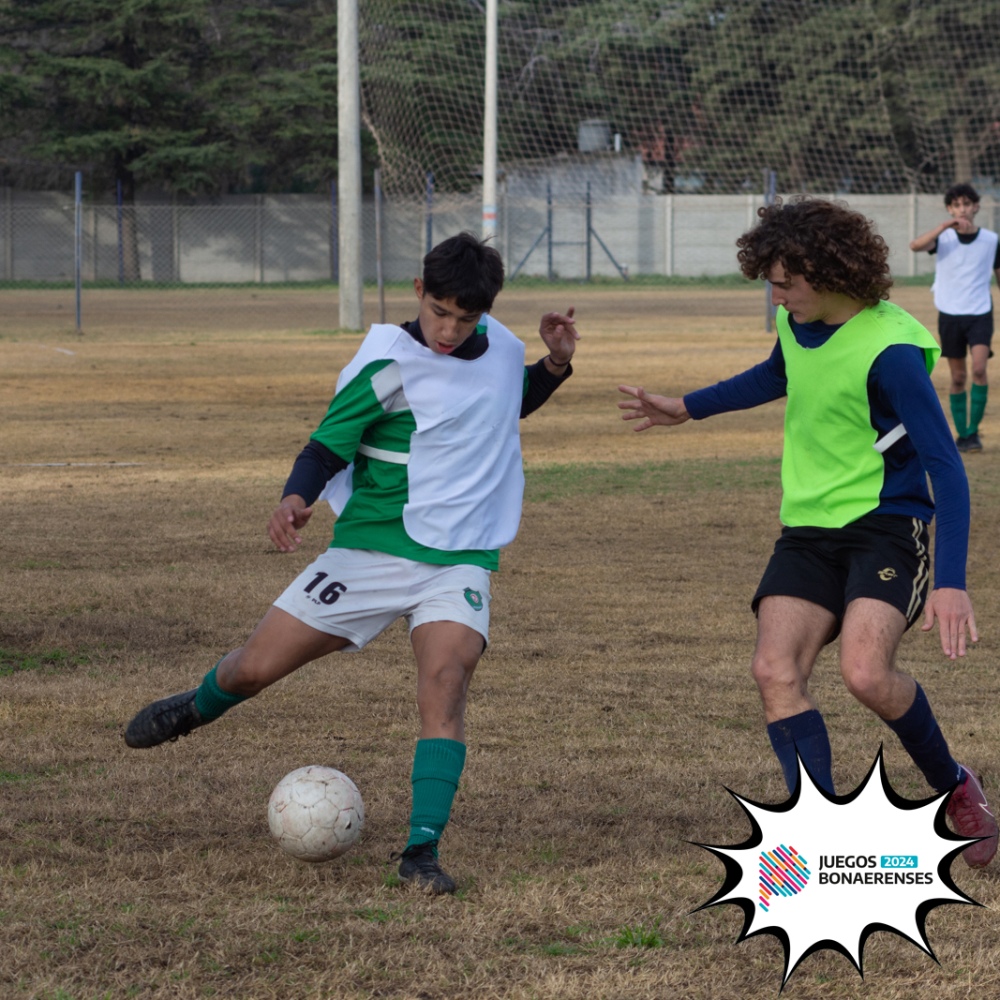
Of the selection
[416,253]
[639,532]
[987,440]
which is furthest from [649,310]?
[639,532]

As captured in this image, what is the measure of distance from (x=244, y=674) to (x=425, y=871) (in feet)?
2.34

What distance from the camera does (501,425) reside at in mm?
4086

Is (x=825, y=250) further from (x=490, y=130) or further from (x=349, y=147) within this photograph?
(x=490, y=130)

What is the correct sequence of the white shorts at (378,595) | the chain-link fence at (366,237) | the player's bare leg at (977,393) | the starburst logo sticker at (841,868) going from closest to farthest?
the starburst logo sticker at (841,868), the white shorts at (378,595), the player's bare leg at (977,393), the chain-link fence at (366,237)

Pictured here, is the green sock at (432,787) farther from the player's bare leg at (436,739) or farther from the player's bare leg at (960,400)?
the player's bare leg at (960,400)

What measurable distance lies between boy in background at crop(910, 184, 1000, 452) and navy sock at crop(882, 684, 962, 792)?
26.8 feet

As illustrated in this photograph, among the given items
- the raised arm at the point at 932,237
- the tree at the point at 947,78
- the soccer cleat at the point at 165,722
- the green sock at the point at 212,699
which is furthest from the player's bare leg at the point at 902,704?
the tree at the point at 947,78

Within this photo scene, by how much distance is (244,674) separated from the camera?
13.3 ft

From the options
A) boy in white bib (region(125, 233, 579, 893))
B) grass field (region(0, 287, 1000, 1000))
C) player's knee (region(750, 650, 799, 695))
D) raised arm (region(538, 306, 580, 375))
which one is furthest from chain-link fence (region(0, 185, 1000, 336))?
player's knee (region(750, 650, 799, 695))

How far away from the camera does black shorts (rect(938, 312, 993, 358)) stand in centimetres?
1188

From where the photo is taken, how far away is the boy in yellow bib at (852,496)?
148 inches

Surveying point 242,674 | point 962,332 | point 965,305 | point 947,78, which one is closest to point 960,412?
point 962,332

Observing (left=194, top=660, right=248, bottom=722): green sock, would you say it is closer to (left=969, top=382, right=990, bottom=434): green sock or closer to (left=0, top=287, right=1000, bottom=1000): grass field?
(left=0, top=287, right=1000, bottom=1000): grass field

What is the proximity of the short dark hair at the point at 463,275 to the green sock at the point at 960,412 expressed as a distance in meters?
8.67
